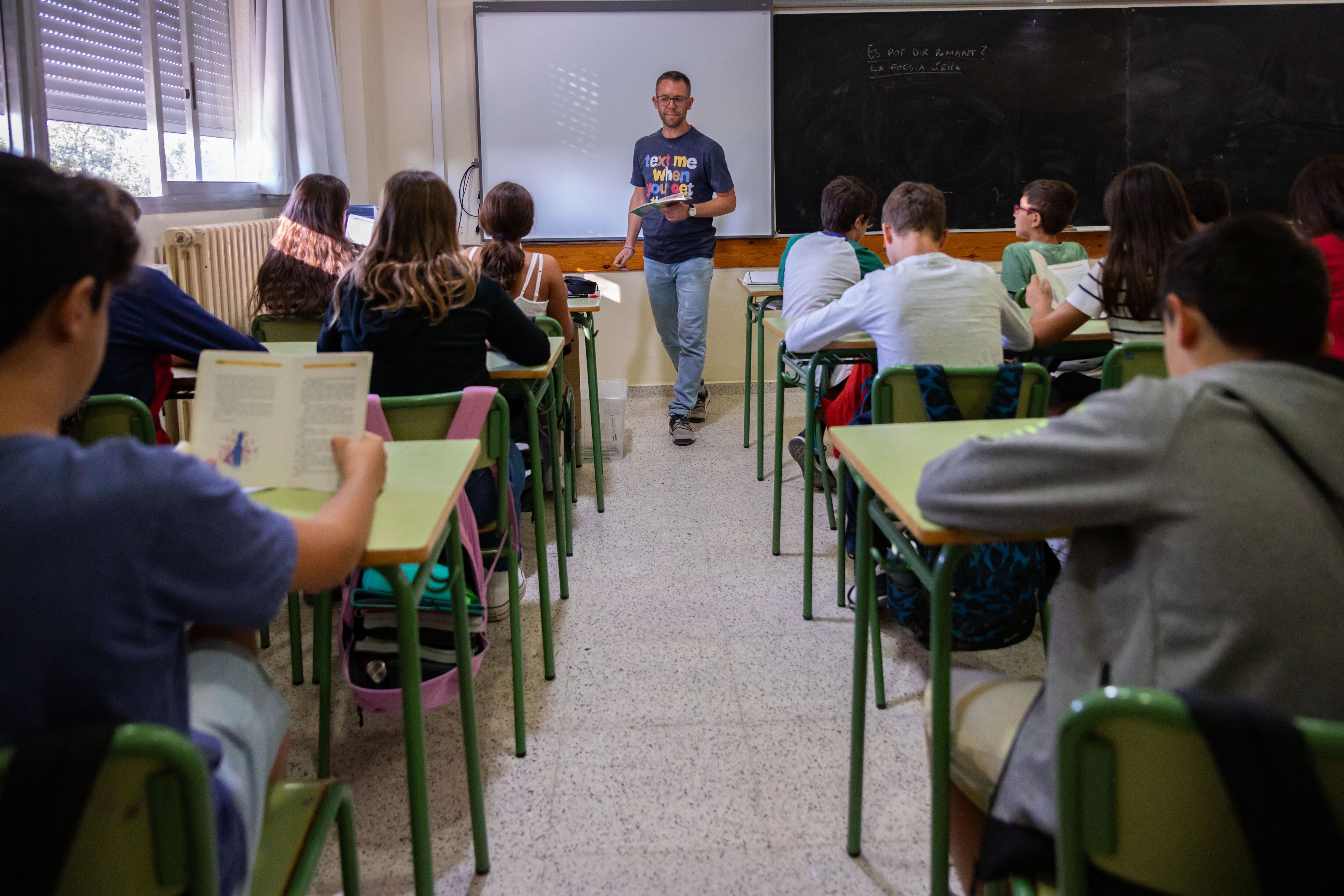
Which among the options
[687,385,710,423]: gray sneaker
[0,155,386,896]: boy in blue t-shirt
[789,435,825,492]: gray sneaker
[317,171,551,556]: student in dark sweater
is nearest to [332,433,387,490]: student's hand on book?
[0,155,386,896]: boy in blue t-shirt

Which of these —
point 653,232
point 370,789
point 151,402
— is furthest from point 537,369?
point 653,232

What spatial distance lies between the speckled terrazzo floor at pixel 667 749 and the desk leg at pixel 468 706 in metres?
0.05

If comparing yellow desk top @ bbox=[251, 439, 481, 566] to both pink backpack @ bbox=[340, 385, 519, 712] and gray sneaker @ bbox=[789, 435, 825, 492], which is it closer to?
pink backpack @ bbox=[340, 385, 519, 712]

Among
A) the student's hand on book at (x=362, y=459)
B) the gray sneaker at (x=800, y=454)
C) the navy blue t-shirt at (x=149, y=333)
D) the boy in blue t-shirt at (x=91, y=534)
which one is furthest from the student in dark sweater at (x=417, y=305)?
the gray sneaker at (x=800, y=454)

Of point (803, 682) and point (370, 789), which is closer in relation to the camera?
point (370, 789)

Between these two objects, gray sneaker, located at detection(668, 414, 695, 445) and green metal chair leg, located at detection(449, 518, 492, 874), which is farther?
gray sneaker, located at detection(668, 414, 695, 445)

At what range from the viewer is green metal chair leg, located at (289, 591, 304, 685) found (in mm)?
2375

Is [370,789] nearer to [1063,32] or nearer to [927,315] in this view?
[927,315]

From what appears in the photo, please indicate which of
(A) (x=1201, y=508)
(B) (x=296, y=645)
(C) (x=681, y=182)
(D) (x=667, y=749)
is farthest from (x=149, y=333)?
(C) (x=681, y=182)

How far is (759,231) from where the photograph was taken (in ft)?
18.0

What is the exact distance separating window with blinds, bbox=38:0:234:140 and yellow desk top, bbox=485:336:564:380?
4.88 feet

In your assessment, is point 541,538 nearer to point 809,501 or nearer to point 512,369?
point 512,369

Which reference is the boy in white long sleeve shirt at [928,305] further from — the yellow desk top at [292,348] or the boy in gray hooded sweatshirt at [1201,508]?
the yellow desk top at [292,348]

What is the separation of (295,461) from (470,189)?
4390 mm
